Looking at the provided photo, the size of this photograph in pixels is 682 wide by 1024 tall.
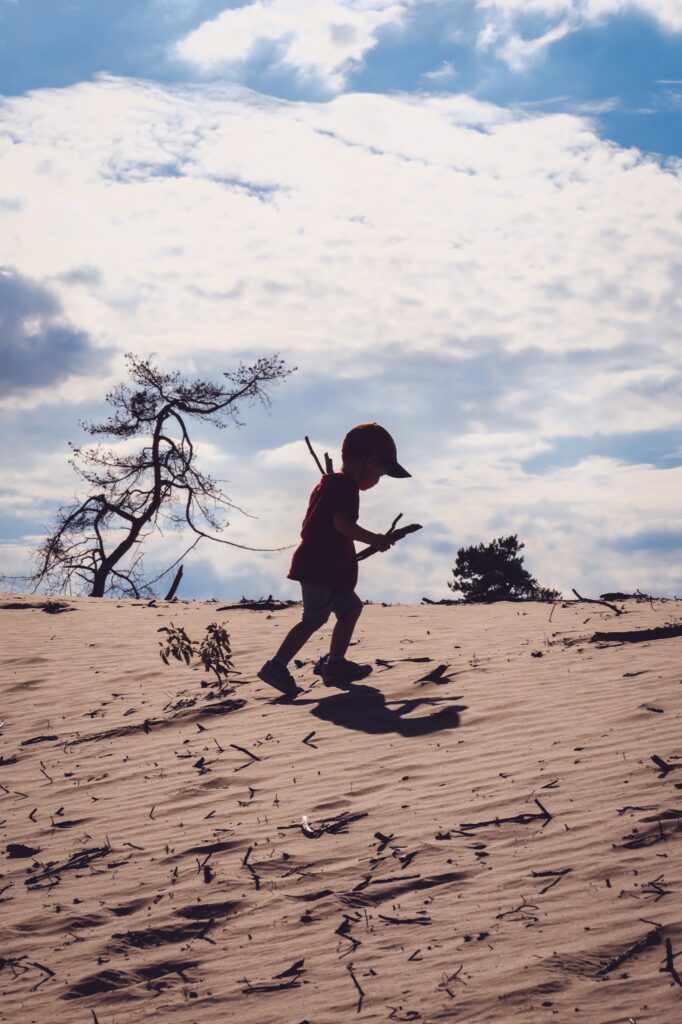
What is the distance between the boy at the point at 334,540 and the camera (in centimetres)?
725

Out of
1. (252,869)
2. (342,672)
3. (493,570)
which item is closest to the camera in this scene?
(252,869)

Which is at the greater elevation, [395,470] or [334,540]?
[395,470]

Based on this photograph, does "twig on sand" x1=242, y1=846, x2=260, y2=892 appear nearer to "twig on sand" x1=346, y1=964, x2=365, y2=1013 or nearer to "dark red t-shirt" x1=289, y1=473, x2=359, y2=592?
"twig on sand" x1=346, y1=964, x2=365, y2=1013

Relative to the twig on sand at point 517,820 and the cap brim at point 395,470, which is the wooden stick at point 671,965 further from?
the cap brim at point 395,470

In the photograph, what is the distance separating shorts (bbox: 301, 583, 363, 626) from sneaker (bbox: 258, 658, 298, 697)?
42 centimetres

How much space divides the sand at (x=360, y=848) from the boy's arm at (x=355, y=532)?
1.15 meters

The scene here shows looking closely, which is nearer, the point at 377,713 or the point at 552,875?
the point at 552,875

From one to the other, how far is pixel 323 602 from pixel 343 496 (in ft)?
2.72

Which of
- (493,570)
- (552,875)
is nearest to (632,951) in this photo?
(552,875)

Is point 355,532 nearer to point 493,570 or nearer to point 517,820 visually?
point 517,820

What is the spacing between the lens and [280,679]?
7523mm

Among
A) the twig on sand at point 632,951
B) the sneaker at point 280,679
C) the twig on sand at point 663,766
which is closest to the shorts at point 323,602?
the sneaker at point 280,679

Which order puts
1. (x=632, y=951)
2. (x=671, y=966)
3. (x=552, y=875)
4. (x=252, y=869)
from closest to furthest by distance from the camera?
1. (x=671, y=966)
2. (x=632, y=951)
3. (x=552, y=875)
4. (x=252, y=869)

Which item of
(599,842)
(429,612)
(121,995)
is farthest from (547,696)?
(429,612)
